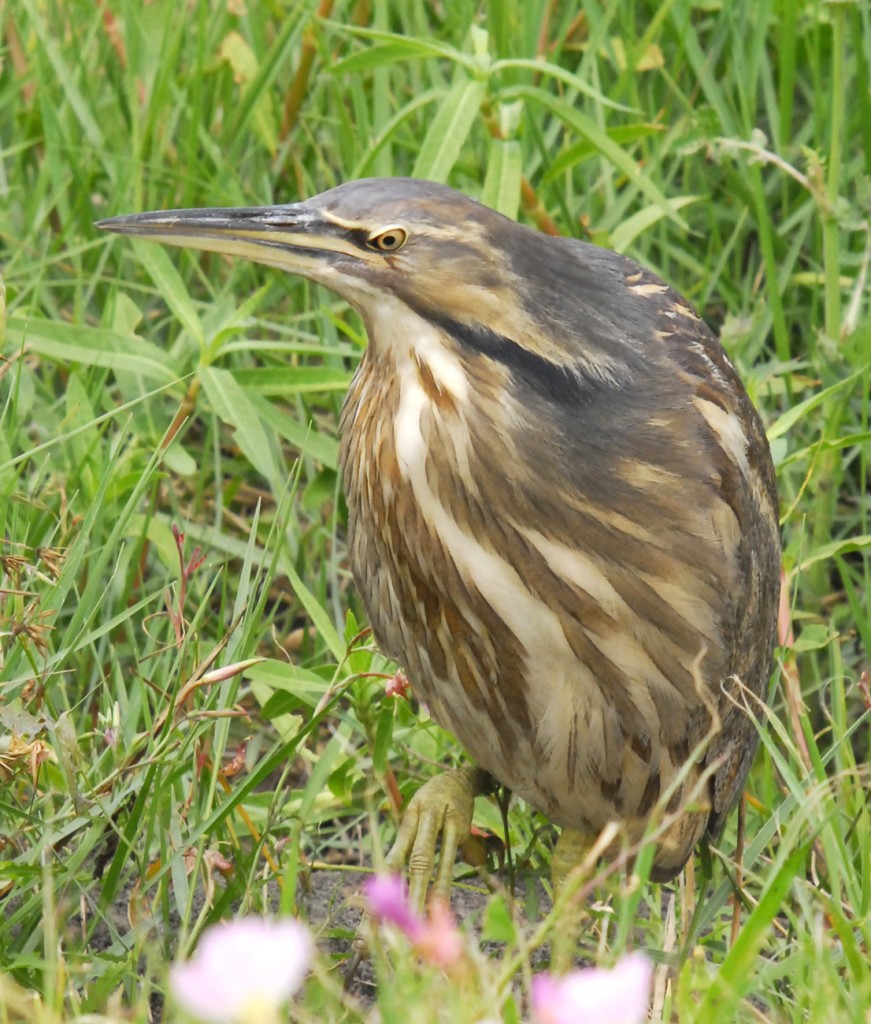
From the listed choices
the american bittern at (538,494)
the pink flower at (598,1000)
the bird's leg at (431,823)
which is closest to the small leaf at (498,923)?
the pink flower at (598,1000)

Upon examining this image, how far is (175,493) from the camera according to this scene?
2947 millimetres

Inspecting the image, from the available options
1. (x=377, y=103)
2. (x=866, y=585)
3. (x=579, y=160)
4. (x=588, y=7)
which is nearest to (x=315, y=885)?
(x=866, y=585)

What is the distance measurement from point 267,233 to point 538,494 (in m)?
0.42

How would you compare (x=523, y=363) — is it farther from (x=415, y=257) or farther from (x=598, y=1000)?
(x=598, y=1000)

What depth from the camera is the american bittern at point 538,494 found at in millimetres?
1968

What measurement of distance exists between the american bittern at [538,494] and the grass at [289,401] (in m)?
0.12

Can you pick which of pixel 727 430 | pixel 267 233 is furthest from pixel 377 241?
pixel 727 430

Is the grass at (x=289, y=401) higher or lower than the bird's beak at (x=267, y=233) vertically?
lower

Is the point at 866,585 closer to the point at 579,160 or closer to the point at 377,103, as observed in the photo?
the point at 579,160

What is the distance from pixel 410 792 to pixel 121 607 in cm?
51

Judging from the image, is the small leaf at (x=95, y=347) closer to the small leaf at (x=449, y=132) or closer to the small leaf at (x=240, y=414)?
the small leaf at (x=240, y=414)

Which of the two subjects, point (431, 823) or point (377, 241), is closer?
point (377, 241)

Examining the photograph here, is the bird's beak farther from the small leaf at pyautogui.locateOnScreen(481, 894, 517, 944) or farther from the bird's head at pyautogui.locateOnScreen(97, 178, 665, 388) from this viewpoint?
the small leaf at pyautogui.locateOnScreen(481, 894, 517, 944)

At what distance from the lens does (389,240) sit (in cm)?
195
